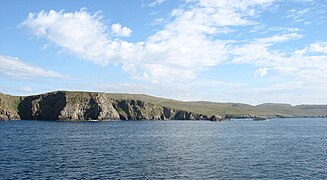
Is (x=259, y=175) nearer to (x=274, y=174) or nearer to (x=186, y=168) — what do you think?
(x=274, y=174)

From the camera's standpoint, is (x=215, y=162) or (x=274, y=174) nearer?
(x=274, y=174)

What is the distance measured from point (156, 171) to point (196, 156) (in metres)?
21.6

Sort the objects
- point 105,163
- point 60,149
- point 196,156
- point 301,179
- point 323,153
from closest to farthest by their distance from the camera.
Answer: point 301,179, point 105,163, point 196,156, point 323,153, point 60,149

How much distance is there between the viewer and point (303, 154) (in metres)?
99.2

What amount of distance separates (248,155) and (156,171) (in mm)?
31093

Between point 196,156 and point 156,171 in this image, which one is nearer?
point 156,171

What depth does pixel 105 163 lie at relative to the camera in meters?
84.6

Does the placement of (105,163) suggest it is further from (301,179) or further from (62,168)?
(301,179)

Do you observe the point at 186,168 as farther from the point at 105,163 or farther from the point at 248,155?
the point at 248,155

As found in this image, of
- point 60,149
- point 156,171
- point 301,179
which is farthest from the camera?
point 60,149

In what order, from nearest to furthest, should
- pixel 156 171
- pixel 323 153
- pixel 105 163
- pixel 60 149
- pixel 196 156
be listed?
pixel 156 171 → pixel 105 163 → pixel 196 156 → pixel 323 153 → pixel 60 149

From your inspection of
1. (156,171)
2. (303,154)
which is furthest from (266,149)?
(156,171)

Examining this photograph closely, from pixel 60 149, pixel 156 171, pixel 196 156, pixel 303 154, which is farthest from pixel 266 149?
pixel 60 149

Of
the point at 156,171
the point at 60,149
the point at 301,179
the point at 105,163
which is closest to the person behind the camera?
the point at 301,179
